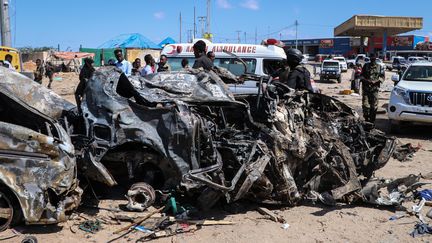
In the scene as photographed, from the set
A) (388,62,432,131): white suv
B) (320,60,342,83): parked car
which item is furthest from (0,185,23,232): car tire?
(320,60,342,83): parked car

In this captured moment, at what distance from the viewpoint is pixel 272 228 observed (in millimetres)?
4566

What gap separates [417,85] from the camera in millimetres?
9797

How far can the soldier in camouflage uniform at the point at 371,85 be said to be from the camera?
34.0ft

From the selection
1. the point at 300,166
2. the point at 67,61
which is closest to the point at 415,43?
the point at 67,61

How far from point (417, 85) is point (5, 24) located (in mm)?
17028

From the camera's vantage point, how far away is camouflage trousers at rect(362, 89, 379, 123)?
1041 cm

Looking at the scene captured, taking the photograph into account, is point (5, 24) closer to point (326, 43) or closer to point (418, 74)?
point (418, 74)

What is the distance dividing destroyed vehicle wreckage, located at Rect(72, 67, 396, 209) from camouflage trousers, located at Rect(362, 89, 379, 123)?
5.41 meters

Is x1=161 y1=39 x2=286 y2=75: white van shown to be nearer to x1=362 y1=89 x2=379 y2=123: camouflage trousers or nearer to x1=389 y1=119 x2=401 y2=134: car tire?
x1=362 y1=89 x2=379 y2=123: camouflage trousers

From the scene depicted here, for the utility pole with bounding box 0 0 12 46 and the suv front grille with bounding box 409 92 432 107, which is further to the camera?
the utility pole with bounding box 0 0 12 46

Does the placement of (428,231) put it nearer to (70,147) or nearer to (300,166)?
(300,166)

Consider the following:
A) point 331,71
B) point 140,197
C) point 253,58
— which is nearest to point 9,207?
point 140,197

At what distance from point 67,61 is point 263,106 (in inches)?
1424

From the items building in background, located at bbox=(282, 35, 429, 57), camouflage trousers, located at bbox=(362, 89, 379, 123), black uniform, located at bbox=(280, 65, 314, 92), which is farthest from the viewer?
building in background, located at bbox=(282, 35, 429, 57)
